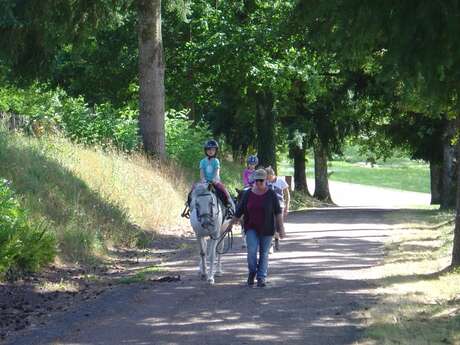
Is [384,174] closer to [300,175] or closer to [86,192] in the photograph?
[300,175]

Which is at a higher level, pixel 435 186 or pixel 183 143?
pixel 183 143

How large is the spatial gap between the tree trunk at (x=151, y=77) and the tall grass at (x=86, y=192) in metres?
1.63

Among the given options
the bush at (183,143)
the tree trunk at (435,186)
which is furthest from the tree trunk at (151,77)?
the tree trunk at (435,186)

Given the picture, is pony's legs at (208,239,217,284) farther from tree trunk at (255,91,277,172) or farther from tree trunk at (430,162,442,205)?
tree trunk at (430,162,442,205)

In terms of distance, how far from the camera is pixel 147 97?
29.8 metres

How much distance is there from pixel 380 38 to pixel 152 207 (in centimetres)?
1435

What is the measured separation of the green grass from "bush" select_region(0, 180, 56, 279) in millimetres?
80125

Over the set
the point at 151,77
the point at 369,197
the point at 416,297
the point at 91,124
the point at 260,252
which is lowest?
the point at 369,197

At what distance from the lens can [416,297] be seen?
13.5 metres

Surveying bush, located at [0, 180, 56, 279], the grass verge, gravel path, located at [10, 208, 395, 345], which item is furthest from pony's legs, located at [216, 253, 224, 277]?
bush, located at [0, 180, 56, 279]

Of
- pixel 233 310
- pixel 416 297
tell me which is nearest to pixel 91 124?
pixel 416 297

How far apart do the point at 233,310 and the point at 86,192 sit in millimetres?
10162

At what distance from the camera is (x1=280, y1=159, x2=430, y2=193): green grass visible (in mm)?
103644

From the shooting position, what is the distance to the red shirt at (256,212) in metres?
14.7
